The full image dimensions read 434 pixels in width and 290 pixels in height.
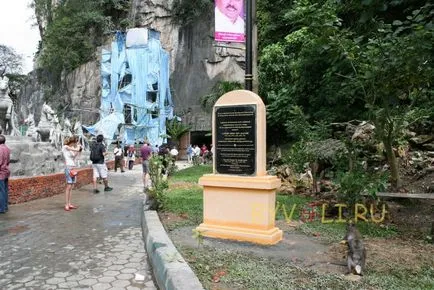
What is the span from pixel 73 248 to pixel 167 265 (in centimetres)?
223

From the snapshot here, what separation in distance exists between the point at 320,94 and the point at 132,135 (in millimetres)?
25284

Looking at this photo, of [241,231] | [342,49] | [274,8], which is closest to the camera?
[241,231]

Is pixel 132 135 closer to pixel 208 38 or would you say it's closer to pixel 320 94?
pixel 208 38

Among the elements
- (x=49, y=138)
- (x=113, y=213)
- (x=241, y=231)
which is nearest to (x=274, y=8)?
(x=49, y=138)

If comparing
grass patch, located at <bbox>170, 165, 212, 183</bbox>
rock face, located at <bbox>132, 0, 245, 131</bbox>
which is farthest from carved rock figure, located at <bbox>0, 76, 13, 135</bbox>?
rock face, located at <bbox>132, 0, 245, 131</bbox>

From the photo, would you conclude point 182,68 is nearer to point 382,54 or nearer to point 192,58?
point 192,58

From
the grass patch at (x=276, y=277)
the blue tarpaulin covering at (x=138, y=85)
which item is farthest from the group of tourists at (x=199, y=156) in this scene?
the grass patch at (x=276, y=277)

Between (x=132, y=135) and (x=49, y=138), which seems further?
(x=132, y=135)

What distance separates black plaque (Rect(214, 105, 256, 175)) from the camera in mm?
5777

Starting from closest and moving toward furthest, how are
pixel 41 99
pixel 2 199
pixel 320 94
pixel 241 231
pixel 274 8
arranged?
pixel 241 231
pixel 2 199
pixel 320 94
pixel 274 8
pixel 41 99

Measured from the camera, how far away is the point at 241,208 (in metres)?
5.79

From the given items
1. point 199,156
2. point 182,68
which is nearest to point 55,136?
point 199,156

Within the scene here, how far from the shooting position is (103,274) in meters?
4.67

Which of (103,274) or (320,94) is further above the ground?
(320,94)
